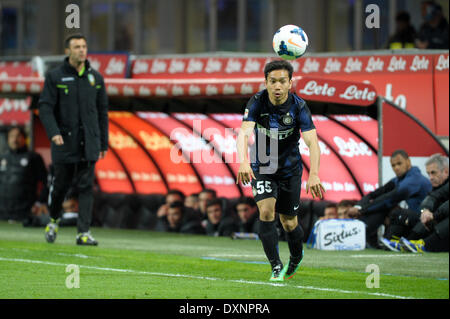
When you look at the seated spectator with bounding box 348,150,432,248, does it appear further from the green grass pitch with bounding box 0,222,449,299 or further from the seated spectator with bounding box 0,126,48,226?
the seated spectator with bounding box 0,126,48,226

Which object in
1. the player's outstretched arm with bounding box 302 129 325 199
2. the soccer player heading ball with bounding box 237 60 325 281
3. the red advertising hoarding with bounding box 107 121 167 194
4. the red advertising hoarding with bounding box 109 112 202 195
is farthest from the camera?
the red advertising hoarding with bounding box 107 121 167 194

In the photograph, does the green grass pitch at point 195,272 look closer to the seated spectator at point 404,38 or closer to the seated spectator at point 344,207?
the seated spectator at point 344,207

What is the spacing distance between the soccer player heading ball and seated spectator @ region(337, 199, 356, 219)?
17.2 feet

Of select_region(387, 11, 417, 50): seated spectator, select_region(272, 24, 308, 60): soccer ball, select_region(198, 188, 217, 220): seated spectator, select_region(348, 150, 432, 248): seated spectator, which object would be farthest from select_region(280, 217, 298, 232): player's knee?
select_region(387, 11, 417, 50): seated spectator

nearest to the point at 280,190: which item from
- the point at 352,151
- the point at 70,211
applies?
the point at 352,151

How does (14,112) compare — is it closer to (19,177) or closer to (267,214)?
(19,177)

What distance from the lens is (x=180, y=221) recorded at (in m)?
17.5

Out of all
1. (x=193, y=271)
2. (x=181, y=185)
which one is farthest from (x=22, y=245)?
(x=181, y=185)

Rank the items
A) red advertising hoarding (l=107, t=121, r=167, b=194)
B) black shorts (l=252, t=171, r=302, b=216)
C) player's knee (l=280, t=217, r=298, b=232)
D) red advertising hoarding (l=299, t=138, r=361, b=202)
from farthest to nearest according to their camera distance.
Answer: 1. red advertising hoarding (l=107, t=121, r=167, b=194)
2. red advertising hoarding (l=299, t=138, r=361, b=202)
3. player's knee (l=280, t=217, r=298, b=232)
4. black shorts (l=252, t=171, r=302, b=216)

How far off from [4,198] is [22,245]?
6.86 metres

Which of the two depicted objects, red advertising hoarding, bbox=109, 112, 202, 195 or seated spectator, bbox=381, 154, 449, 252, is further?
red advertising hoarding, bbox=109, 112, 202, 195

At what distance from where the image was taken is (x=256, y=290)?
29.2 feet

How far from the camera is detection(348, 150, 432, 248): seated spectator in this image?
1430cm
